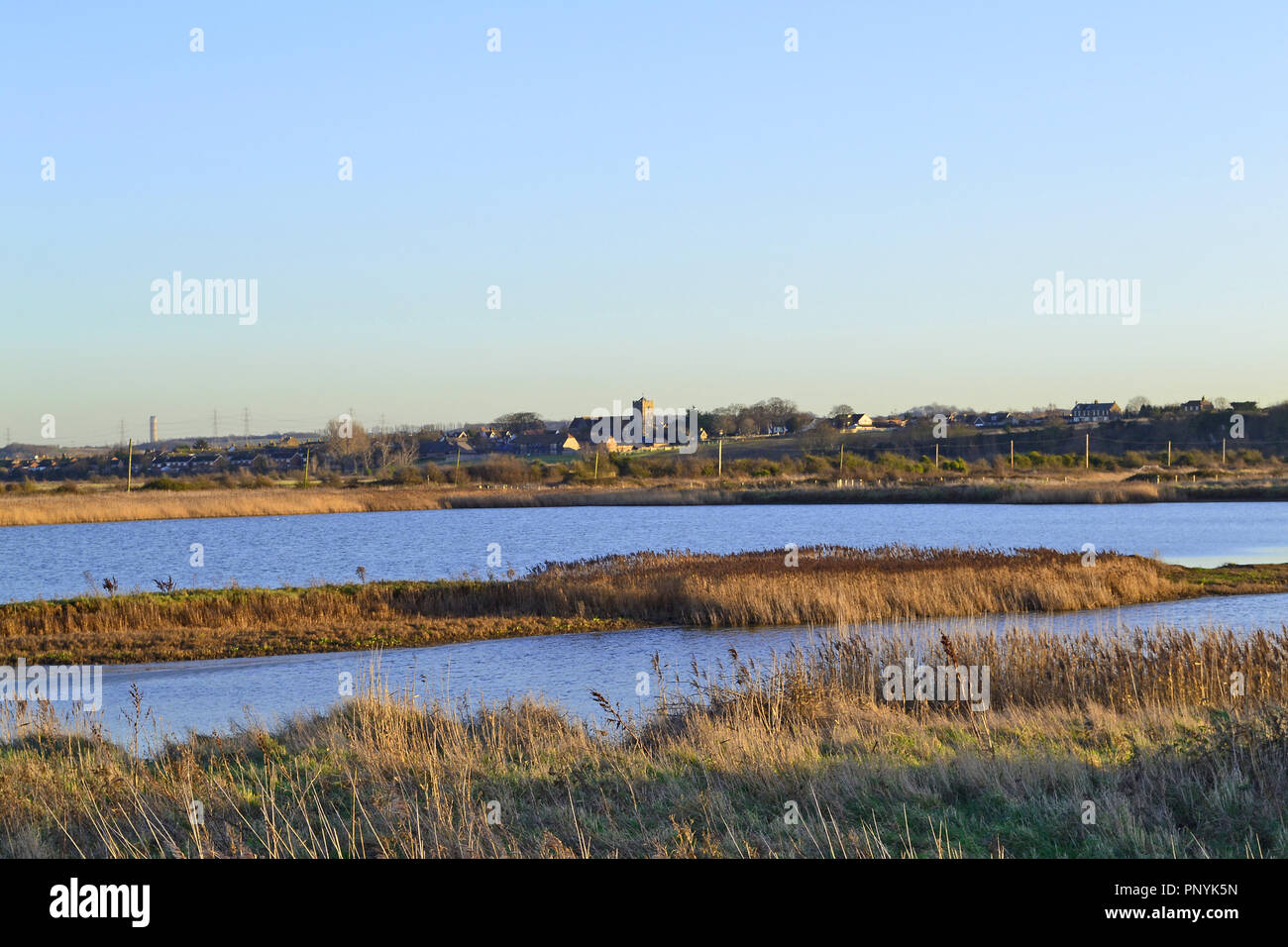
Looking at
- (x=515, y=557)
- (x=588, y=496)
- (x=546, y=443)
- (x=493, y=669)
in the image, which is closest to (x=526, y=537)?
(x=515, y=557)

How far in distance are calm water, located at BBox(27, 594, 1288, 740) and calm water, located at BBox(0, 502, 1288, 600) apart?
11974 mm

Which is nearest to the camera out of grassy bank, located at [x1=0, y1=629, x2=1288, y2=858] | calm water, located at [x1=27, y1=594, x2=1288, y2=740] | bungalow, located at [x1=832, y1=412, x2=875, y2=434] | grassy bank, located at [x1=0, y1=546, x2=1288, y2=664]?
grassy bank, located at [x1=0, y1=629, x2=1288, y2=858]

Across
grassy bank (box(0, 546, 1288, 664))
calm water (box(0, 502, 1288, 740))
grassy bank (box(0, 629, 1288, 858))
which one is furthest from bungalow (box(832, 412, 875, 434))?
grassy bank (box(0, 629, 1288, 858))

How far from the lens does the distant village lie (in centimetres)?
12381

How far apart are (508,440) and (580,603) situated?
131 m

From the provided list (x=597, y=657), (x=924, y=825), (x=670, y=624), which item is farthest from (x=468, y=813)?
(x=670, y=624)

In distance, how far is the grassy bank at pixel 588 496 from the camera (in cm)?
6269

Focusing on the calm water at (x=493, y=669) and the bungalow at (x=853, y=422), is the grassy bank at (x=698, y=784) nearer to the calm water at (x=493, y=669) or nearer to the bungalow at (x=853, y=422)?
the calm water at (x=493, y=669)

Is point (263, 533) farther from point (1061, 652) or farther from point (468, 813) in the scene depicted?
point (468, 813)

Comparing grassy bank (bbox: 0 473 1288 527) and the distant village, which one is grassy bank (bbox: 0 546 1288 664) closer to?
grassy bank (bbox: 0 473 1288 527)

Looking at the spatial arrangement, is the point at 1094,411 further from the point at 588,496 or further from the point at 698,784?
the point at 698,784
